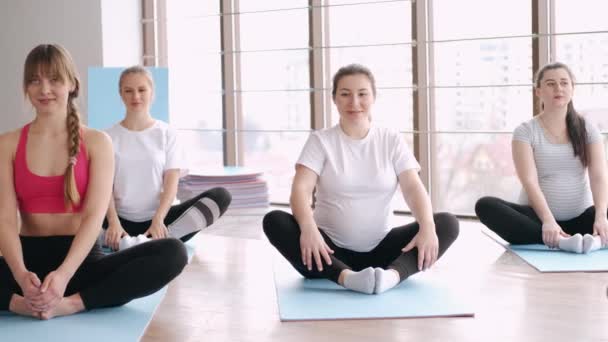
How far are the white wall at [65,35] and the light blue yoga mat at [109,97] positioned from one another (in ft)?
0.81

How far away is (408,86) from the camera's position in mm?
4930

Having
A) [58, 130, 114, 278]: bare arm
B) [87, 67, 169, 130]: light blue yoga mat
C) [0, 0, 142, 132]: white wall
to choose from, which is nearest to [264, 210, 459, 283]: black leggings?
[58, 130, 114, 278]: bare arm

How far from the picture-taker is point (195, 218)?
3541 millimetres

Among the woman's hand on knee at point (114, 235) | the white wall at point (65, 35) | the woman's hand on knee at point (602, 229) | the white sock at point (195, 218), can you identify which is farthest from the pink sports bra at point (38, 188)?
the white wall at point (65, 35)

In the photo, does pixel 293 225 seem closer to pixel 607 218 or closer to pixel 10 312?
pixel 10 312

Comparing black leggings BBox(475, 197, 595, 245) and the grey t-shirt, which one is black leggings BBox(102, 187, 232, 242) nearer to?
black leggings BBox(475, 197, 595, 245)

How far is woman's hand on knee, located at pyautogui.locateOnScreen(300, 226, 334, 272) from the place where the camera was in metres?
2.71

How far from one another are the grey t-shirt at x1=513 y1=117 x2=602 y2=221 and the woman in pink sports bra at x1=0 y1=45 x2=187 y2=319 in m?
1.87

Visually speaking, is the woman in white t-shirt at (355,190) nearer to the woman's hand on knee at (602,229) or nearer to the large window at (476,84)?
the woman's hand on knee at (602,229)

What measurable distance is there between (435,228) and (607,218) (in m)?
1.09

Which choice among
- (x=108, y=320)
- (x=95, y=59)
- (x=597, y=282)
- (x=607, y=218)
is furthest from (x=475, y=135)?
(x=108, y=320)

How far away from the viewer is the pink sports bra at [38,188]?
96.3 inches

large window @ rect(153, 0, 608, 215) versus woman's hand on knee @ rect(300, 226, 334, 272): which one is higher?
large window @ rect(153, 0, 608, 215)

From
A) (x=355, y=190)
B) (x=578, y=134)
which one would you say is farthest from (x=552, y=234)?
(x=355, y=190)
